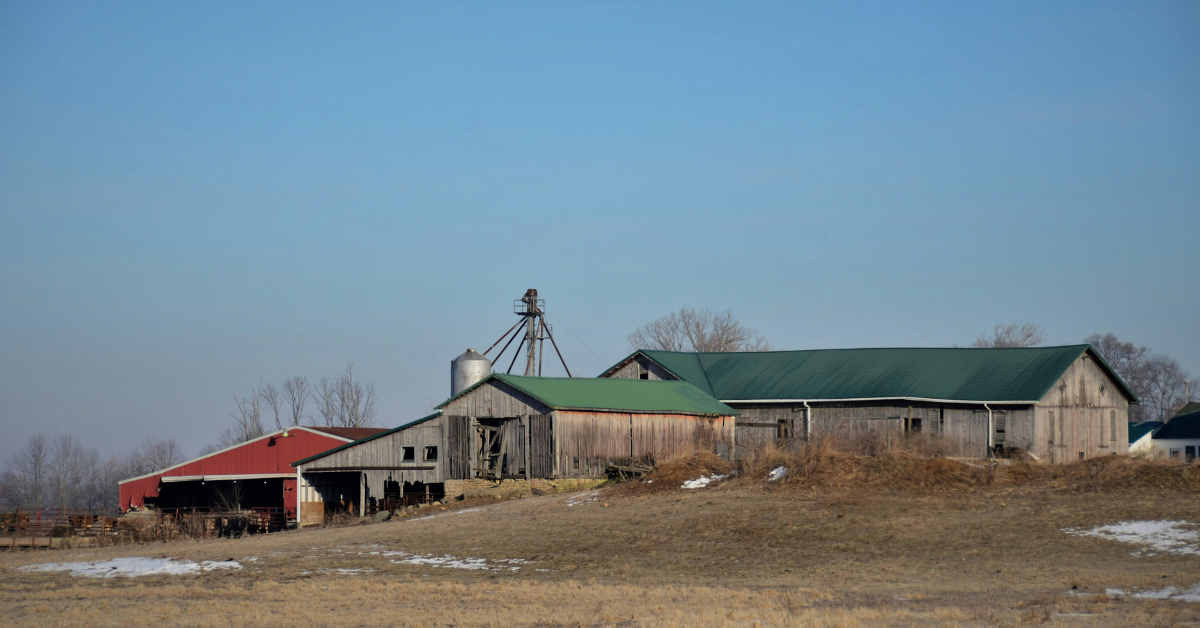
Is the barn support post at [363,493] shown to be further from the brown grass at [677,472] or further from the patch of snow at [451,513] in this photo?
the brown grass at [677,472]

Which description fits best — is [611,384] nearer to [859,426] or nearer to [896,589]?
[859,426]

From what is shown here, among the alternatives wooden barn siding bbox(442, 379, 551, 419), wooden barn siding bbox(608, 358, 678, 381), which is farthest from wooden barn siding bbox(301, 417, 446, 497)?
wooden barn siding bbox(608, 358, 678, 381)

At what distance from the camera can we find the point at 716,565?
25109mm

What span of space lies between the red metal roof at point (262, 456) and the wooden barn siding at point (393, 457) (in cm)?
974

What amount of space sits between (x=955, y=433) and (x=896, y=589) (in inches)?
1148

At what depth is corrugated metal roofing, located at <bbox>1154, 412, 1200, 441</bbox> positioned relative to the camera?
8012 cm

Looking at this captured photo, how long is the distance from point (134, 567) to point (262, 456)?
29.5m

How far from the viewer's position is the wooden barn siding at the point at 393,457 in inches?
1857

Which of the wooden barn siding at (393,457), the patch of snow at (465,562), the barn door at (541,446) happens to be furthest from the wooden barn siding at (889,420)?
the patch of snow at (465,562)

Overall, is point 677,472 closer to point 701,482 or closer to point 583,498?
point 701,482

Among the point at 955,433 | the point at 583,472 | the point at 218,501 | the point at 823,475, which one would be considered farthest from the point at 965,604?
the point at 218,501

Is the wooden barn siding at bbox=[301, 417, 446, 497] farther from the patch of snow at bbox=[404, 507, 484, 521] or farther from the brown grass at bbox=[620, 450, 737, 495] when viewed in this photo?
the brown grass at bbox=[620, 450, 737, 495]

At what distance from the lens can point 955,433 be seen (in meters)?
48.2

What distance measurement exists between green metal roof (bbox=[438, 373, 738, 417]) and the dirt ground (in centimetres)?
1065
